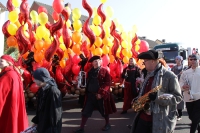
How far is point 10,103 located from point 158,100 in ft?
7.60

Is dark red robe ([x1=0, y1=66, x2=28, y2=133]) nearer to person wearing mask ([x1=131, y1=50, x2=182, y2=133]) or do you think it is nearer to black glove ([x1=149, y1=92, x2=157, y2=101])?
person wearing mask ([x1=131, y1=50, x2=182, y2=133])

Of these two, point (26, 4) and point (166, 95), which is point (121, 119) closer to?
point (166, 95)

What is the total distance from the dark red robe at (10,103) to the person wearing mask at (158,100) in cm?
189

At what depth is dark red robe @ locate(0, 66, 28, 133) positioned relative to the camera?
3498 mm

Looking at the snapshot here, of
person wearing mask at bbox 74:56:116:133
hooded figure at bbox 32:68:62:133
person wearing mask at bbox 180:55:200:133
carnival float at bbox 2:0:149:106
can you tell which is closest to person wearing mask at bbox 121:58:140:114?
carnival float at bbox 2:0:149:106

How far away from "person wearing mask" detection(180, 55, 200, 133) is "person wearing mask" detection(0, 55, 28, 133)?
10.4ft

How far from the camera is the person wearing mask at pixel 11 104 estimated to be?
3500 millimetres

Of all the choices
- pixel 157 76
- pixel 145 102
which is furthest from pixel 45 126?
pixel 157 76

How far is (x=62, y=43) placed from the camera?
891cm

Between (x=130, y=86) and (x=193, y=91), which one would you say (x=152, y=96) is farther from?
(x=130, y=86)

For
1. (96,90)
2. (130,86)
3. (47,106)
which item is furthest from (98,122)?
(47,106)

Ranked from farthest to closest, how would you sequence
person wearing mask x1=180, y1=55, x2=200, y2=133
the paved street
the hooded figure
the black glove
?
the paved street → person wearing mask x1=180, y1=55, x2=200, y2=133 → the hooded figure → the black glove

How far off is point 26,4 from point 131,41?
5.43 metres

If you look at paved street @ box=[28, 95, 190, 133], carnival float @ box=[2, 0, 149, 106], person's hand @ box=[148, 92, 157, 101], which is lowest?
paved street @ box=[28, 95, 190, 133]
